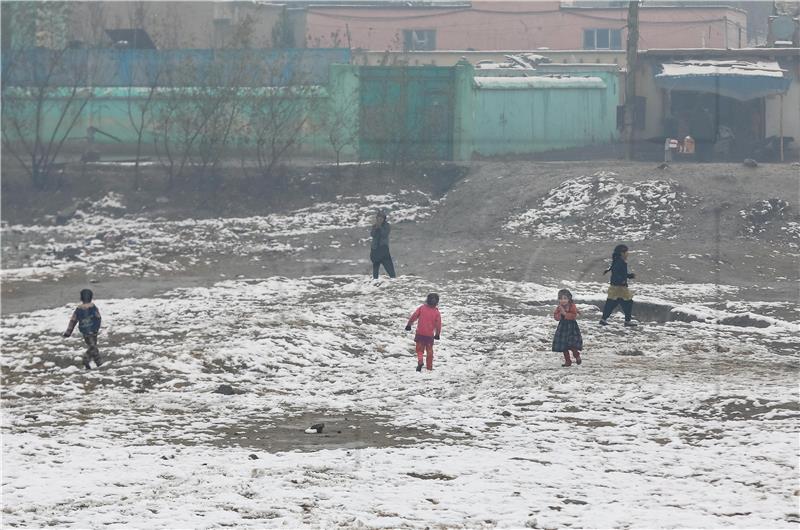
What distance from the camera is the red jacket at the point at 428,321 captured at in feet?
43.3

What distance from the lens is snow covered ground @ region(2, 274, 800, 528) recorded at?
27.7 feet

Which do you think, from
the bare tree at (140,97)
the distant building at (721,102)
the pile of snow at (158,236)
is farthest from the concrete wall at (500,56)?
the pile of snow at (158,236)

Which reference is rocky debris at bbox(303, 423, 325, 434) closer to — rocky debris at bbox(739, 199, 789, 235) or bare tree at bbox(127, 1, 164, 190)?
rocky debris at bbox(739, 199, 789, 235)

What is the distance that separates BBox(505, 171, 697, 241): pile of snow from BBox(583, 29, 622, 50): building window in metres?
27.6

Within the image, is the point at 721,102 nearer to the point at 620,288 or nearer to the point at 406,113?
the point at 406,113

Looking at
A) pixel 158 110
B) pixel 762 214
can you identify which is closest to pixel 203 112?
pixel 158 110

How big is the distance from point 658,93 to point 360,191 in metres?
10.7

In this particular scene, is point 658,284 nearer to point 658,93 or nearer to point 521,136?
point 521,136

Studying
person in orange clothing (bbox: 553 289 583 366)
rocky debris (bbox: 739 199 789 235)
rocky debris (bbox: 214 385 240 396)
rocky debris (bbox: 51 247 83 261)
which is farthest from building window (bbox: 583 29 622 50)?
rocky debris (bbox: 214 385 240 396)

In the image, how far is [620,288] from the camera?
1525 cm

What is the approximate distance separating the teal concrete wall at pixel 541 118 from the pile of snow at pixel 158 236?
4.80 metres

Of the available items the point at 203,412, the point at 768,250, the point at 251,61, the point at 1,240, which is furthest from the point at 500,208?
the point at 203,412

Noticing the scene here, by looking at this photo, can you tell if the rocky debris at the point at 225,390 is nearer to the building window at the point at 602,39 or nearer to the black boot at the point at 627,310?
the black boot at the point at 627,310

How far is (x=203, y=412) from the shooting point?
11.8 m
